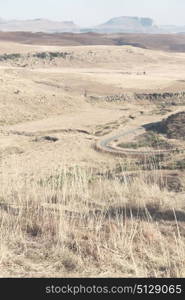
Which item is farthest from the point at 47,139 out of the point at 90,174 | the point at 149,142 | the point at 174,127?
the point at 90,174

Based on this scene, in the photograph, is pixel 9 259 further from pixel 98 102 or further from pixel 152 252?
pixel 98 102

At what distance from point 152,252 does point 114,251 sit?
2.05 feet

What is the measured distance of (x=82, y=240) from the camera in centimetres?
758

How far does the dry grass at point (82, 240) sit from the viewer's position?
6.63 meters

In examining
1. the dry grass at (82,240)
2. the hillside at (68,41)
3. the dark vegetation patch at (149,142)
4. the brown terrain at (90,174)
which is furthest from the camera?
the hillside at (68,41)

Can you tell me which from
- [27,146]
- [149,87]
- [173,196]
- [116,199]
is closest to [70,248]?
[116,199]

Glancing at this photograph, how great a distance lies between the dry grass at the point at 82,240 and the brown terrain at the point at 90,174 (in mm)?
18

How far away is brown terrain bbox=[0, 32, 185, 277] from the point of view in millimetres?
7047

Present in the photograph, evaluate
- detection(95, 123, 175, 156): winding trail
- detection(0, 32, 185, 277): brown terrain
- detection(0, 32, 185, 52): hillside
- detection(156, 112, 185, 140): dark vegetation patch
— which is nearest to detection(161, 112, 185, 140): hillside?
detection(156, 112, 185, 140): dark vegetation patch

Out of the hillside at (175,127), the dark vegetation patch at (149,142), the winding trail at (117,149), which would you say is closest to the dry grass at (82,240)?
the winding trail at (117,149)

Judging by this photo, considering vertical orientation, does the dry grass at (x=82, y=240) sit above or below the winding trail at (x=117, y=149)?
above

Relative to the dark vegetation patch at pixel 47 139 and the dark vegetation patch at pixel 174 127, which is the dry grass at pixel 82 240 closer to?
the dark vegetation patch at pixel 174 127

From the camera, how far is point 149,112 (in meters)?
47.3

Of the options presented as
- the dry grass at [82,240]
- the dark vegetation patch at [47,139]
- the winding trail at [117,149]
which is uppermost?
the dry grass at [82,240]
